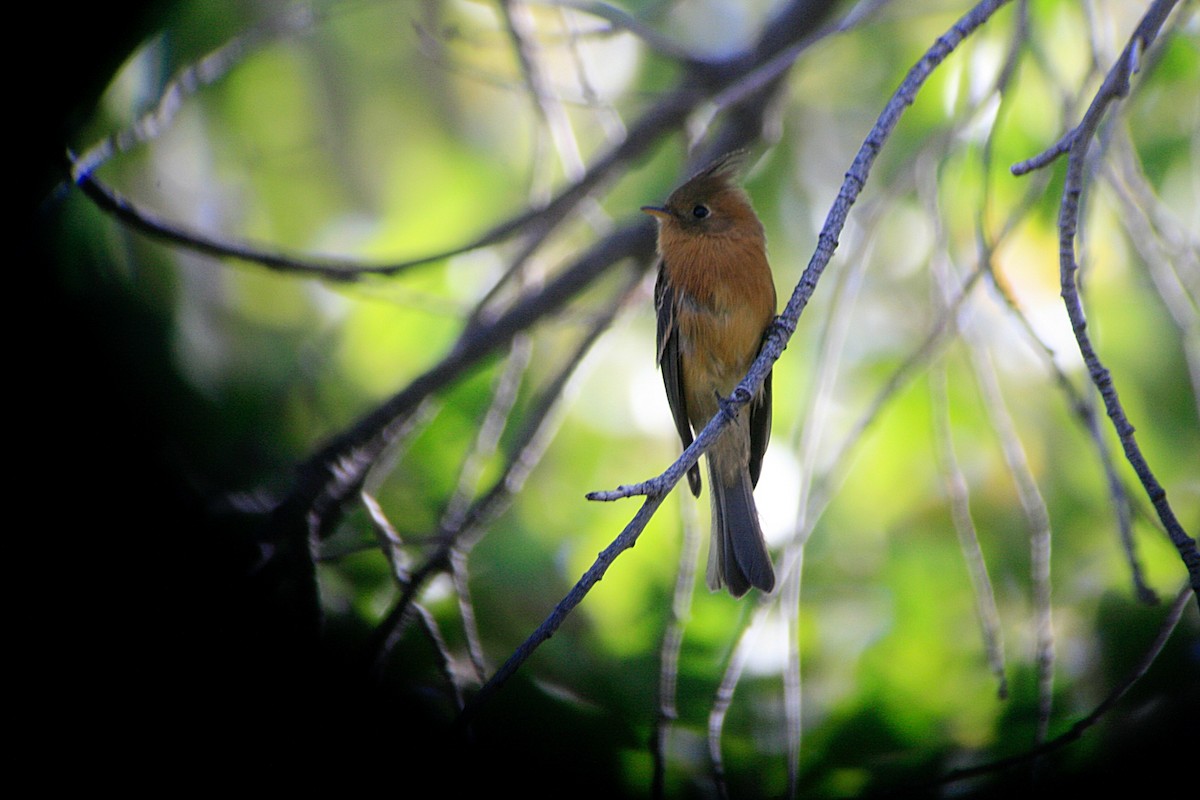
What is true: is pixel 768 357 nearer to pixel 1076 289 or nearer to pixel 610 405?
pixel 1076 289

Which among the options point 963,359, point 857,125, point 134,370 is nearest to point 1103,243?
point 963,359

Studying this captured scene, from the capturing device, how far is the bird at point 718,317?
3.60 meters

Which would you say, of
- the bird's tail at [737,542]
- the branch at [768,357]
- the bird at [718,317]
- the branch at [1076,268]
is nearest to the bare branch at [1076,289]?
the branch at [1076,268]

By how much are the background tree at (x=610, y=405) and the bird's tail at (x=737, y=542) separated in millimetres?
125

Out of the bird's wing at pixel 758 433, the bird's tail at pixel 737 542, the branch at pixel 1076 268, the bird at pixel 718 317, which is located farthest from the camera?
the bird's wing at pixel 758 433

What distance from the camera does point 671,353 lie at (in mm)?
3758

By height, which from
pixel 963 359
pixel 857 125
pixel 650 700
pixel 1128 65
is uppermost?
pixel 857 125

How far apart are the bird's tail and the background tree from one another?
13 centimetres

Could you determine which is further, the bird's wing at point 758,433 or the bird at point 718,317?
the bird's wing at point 758,433

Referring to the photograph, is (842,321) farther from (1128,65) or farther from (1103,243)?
(1103,243)

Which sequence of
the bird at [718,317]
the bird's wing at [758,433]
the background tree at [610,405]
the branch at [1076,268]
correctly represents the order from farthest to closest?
the bird's wing at [758,433] → the bird at [718,317] → the background tree at [610,405] → the branch at [1076,268]

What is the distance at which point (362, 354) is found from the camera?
193 inches

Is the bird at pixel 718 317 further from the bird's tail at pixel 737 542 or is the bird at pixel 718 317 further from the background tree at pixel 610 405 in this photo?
the background tree at pixel 610 405

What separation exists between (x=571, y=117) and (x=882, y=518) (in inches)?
116
